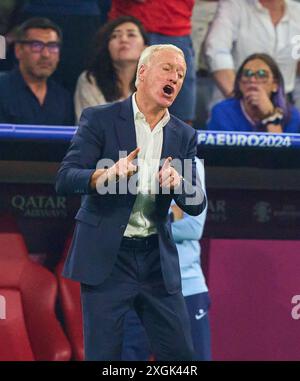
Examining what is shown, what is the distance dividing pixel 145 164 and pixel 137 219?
169 mm

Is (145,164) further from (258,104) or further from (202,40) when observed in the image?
(202,40)

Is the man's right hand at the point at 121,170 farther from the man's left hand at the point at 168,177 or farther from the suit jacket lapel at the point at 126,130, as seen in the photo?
the suit jacket lapel at the point at 126,130

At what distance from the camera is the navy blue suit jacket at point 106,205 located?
3359 mm

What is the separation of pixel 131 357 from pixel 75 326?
1.65 ft

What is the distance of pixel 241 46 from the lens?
17.9 feet

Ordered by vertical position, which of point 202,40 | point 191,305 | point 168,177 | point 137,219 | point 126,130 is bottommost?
point 191,305

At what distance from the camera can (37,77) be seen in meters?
5.18

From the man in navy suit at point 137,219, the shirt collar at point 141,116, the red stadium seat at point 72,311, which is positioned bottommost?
the red stadium seat at point 72,311

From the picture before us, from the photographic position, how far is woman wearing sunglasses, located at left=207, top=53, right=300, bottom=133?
5.20 m

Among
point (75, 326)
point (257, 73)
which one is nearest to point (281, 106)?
point (257, 73)

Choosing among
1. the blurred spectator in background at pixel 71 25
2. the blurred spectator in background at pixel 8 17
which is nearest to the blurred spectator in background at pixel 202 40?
the blurred spectator in background at pixel 71 25

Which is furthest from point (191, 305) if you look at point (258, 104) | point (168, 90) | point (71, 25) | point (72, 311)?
point (71, 25)

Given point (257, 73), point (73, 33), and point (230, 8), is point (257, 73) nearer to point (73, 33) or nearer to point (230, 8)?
point (230, 8)

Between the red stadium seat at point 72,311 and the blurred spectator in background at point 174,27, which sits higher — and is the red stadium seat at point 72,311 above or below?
below
